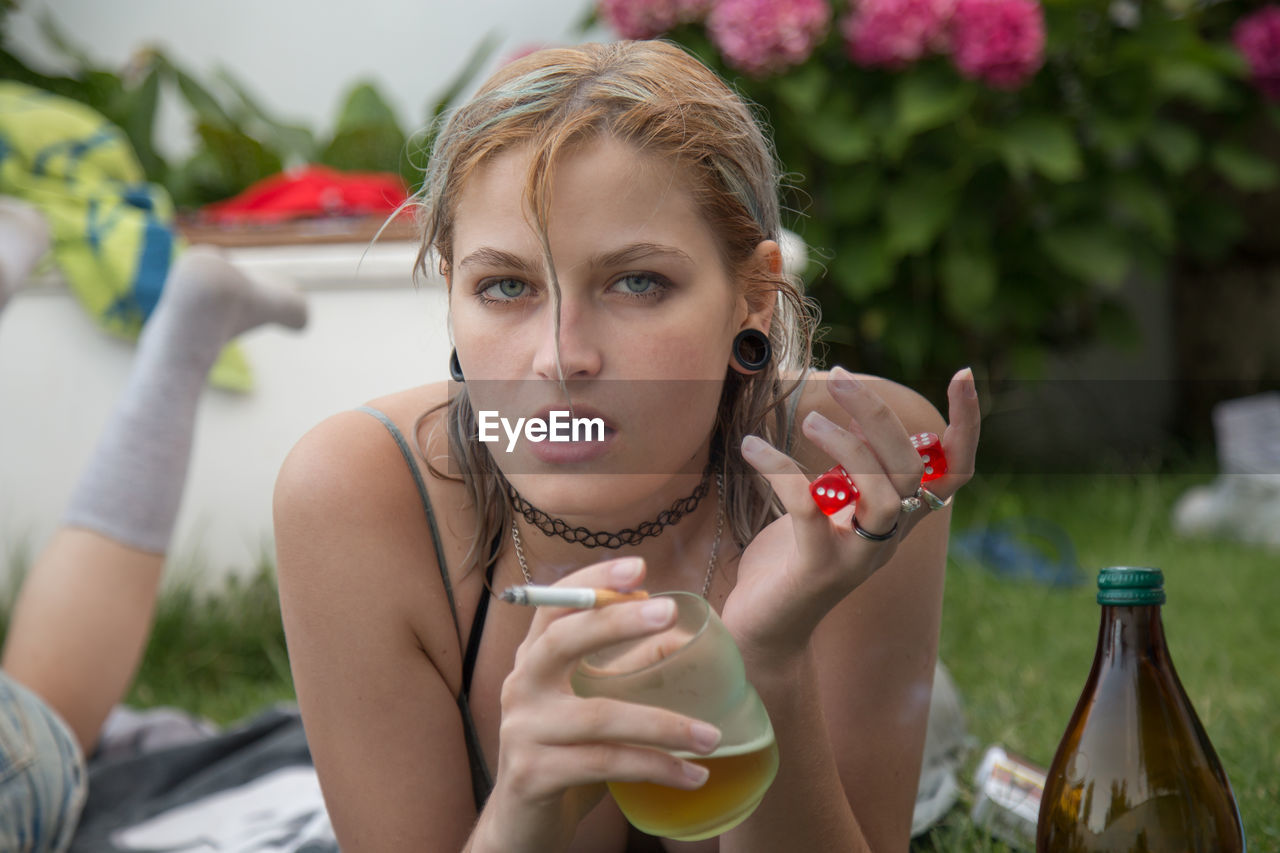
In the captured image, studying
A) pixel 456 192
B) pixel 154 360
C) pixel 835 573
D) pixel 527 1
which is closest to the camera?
pixel 835 573

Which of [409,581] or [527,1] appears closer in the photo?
[409,581]

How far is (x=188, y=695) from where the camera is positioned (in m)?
2.34

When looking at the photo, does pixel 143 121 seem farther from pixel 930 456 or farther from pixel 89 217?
pixel 930 456

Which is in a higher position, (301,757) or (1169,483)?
(301,757)

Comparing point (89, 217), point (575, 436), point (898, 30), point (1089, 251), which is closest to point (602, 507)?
point (575, 436)

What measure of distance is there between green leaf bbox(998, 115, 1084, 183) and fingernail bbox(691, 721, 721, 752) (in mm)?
2693

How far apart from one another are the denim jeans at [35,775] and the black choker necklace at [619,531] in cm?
89

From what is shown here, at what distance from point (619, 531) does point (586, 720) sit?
281 mm

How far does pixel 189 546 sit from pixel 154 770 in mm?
869

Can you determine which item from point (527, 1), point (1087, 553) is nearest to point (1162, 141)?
point (1087, 553)

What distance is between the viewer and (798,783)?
0.89 meters

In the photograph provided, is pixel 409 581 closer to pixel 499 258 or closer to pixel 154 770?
pixel 499 258

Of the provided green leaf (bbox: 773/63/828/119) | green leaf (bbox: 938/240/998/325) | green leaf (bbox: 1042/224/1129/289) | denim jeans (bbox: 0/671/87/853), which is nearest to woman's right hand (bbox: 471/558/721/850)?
denim jeans (bbox: 0/671/87/853)

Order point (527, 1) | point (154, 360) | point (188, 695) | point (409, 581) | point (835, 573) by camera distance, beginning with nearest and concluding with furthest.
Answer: point (835, 573) → point (409, 581) → point (154, 360) → point (188, 695) → point (527, 1)
